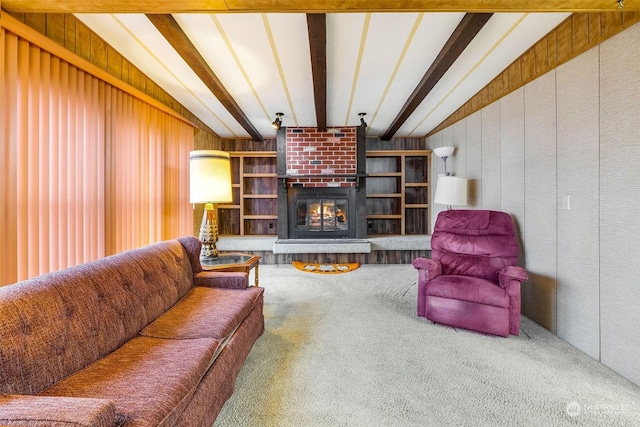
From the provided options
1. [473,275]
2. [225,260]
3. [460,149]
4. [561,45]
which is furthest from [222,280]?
[460,149]

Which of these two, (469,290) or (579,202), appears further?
(469,290)

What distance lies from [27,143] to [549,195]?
12.0 ft

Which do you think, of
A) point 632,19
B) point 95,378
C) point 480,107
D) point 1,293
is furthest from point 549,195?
point 1,293

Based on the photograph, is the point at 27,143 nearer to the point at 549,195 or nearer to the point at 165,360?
the point at 165,360

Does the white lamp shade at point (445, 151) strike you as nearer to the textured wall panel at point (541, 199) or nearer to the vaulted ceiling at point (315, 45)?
the vaulted ceiling at point (315, 45)

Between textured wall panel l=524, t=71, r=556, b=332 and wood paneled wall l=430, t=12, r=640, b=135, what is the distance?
11cm

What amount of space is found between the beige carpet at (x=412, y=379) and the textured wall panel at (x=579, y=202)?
22 centimetres

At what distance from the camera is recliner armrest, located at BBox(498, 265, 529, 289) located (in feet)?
7.24

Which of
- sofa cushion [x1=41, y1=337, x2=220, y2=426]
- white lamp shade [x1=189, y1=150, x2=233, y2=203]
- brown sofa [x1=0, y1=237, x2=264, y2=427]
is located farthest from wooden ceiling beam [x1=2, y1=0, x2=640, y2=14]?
sofa cushion [x1=41, y1=337, x2=220, y2=426]

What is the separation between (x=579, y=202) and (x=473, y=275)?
101cm

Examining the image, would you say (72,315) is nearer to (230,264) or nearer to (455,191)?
(230,264)

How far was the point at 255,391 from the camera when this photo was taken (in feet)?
5.33

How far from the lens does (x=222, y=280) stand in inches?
87.7

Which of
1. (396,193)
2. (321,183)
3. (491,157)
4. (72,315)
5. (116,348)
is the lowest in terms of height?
(116,348)
